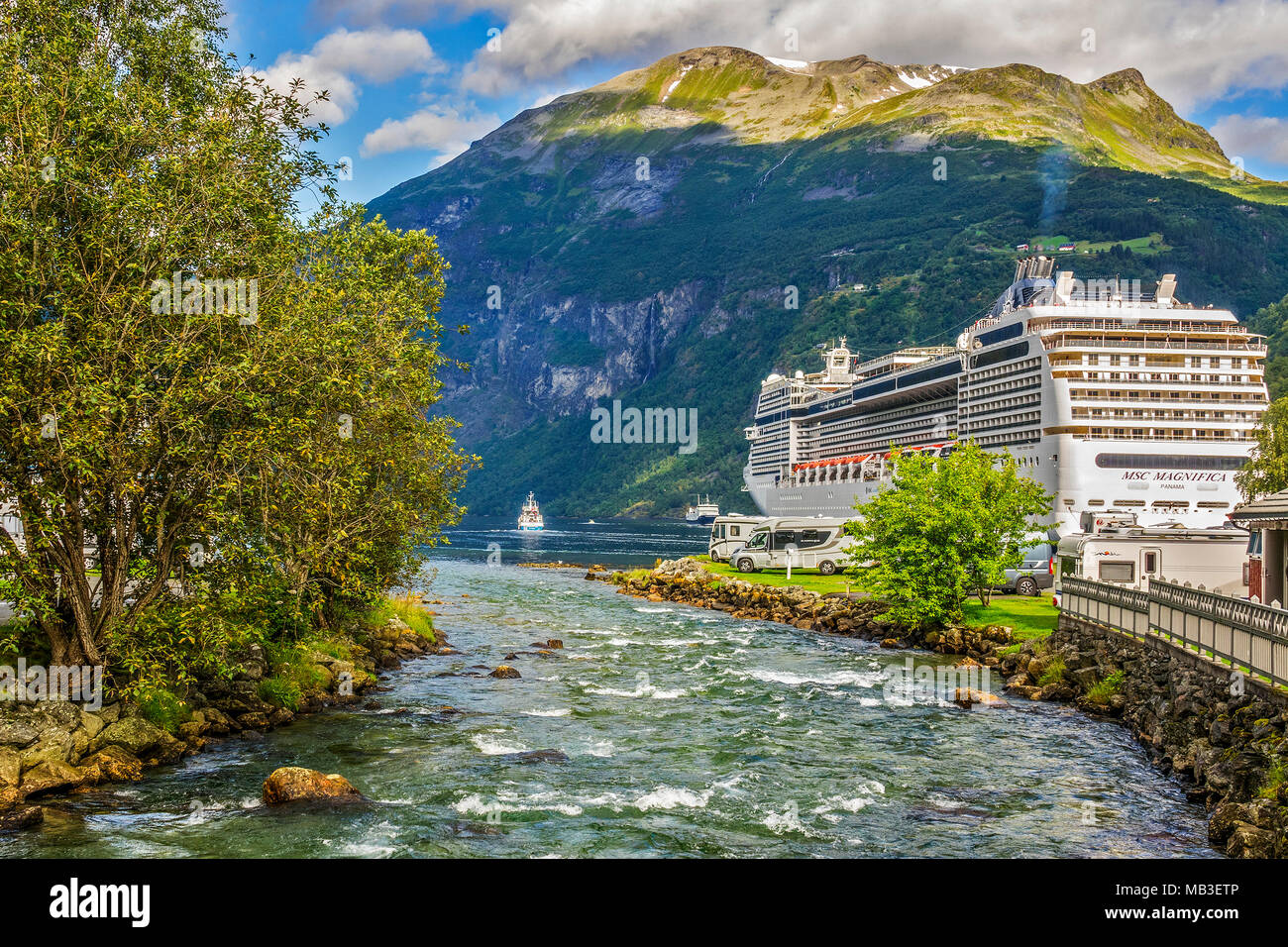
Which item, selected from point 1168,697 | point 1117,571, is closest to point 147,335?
point 1168,697

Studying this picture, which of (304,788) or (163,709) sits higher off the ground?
(163,709)

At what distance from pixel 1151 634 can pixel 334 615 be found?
2472 centimetres

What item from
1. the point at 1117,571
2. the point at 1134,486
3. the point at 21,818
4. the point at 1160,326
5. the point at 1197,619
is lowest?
the point at 21,818

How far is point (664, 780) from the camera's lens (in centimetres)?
1945

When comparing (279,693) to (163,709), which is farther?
(279,693)

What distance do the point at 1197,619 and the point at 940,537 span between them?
1664 centimetres

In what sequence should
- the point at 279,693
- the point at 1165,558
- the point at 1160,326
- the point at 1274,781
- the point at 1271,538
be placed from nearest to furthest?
1. the point at 1274,781
2. the point at 279,693
3. the point at 1271,538
4. the point at 1165,558
5. the point at 1160,326

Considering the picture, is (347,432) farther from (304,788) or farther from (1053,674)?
(1053,674)

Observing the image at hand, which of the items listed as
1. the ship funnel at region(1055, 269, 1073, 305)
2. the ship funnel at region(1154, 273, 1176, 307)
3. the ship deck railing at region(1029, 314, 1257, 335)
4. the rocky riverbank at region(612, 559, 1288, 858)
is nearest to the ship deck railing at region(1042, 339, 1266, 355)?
the ship deck railing at region(1029, 314, 1257, 335)

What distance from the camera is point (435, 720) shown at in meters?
24.8

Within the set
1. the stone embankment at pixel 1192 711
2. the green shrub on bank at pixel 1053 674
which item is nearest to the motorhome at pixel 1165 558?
the stone embankment at pixel 1192 711
